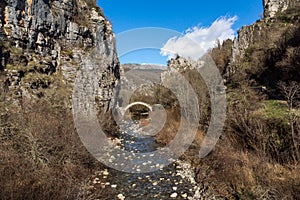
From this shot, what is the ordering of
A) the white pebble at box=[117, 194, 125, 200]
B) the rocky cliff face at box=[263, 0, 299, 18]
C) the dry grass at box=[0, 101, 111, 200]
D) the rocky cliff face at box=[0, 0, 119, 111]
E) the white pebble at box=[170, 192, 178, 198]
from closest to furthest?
the dry grass at box=[0, 101, 111, 200]
the white pebble at box=[117, 194, 125, 200]
the white pebble at box=[170, 192, 178, 198]
the rocky cliff face at box=[0, 0, 119, 111]
the rocky cliff face at box=[263, 0, 299, 18]

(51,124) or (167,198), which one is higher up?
(51,124)

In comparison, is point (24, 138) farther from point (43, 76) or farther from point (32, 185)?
point (43, 76)

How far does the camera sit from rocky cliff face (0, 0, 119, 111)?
18.8m

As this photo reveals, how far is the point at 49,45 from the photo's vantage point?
24.5 m

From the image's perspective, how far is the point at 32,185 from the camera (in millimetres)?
4863

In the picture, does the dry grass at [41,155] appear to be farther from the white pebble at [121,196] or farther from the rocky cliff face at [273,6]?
the rocky cliff face at [273,6]

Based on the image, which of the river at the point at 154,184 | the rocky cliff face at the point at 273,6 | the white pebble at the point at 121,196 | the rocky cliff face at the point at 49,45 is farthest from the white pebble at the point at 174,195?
the rocky cliff face at the point at 273,6

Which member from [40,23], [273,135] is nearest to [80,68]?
[40,23]

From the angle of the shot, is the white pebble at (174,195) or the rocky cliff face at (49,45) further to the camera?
the rocky cliff face at (49,45)

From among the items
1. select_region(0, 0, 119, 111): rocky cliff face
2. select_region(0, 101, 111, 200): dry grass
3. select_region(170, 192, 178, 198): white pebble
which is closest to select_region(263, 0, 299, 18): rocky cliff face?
select_region(0, 0, 119, 111): rocky cliff face

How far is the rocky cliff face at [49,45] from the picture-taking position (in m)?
18.8

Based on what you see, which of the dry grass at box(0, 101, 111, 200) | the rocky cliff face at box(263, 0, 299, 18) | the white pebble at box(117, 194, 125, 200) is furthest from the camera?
the rocky cliff face at box(263, 0, 299, 18)

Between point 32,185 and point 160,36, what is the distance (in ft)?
32.5

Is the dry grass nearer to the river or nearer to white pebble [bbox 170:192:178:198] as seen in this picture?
the river
